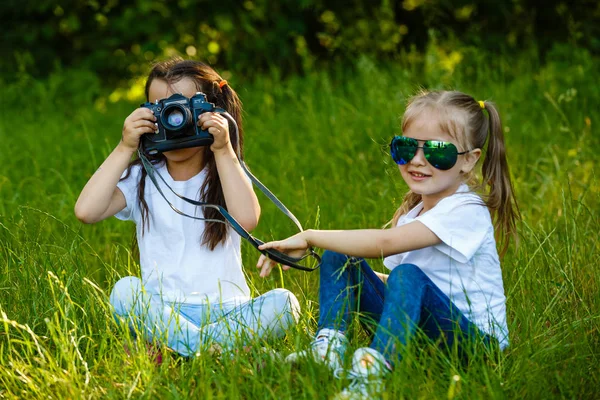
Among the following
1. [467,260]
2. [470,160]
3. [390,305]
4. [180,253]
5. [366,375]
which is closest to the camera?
[366,375]

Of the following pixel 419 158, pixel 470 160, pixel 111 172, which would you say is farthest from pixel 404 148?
pixel 111 172

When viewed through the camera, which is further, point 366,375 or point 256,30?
point 256,30

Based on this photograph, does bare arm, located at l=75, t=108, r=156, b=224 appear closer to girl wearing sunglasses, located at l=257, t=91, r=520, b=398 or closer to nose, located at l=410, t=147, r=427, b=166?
girl wearing sunglasses, located at l=257, t=91, r=520, b=398

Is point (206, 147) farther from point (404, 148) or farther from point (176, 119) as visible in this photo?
point (404, 148)

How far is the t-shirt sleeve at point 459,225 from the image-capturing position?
2.46 metres

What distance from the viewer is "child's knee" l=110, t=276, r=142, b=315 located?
2699mm

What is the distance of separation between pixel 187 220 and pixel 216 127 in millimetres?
369

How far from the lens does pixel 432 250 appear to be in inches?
101

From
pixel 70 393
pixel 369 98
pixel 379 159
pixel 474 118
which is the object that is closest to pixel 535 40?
pixel 369 98

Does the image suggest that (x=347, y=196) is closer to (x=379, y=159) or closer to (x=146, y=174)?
(x=379, y=159)

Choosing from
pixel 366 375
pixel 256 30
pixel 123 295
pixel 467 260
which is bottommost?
pixel 366 375

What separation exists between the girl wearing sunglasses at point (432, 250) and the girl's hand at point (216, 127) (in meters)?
0.43

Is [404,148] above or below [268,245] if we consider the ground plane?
above

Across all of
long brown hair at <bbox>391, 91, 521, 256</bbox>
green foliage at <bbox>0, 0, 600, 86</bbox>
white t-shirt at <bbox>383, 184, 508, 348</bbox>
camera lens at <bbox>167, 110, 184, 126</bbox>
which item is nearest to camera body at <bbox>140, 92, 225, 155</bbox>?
camera lens at <bbox>167, 110, 184, 126</bbox>
